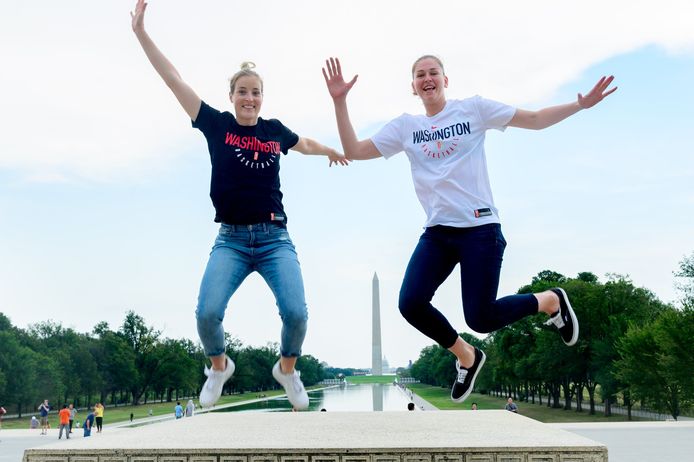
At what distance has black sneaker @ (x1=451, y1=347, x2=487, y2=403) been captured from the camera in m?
7.98

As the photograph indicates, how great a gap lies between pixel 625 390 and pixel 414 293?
172 ft

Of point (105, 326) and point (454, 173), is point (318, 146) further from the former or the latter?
point (105, 326)

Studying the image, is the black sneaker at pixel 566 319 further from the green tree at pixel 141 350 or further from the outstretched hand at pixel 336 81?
the green tree at pixel 141 350

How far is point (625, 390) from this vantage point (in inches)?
2111

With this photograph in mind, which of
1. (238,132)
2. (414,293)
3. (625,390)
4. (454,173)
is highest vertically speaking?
(238,132)

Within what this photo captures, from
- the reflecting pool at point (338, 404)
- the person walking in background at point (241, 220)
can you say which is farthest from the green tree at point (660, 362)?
the person walking in background at point (241, 220)

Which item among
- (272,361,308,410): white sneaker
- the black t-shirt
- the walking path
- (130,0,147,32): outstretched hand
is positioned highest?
(130,0,147,32): outstretched hand

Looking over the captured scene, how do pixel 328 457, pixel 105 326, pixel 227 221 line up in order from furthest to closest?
pixel 105 326 < pixel 227 221 < pixel 328 457

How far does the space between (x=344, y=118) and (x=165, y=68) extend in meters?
2.19

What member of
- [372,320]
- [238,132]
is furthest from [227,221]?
[372,320]

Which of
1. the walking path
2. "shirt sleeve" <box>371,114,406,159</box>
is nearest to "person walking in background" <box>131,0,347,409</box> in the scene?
"shirt sleeve" <box>371,114,406,159</box>

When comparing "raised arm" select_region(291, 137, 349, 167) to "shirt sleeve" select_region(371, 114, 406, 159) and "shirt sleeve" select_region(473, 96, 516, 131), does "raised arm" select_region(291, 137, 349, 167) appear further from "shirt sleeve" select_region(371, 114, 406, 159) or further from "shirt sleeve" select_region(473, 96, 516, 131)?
"shirt sleeve" select_region(473, 96, 516, 131)

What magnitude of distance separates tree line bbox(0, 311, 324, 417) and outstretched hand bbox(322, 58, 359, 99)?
71.3m

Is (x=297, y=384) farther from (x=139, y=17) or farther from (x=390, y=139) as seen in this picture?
(x=139, y=17)
